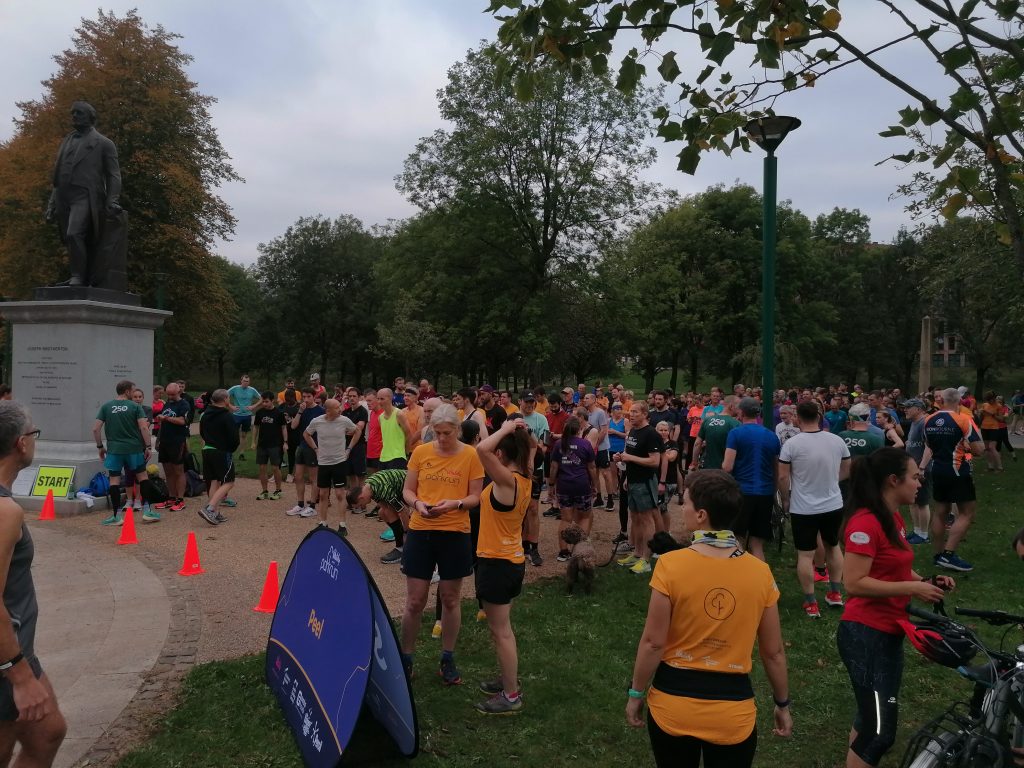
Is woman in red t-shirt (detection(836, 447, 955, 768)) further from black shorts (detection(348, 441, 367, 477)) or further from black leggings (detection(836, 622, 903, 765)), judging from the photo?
black shorts (detection(348, 441, 367, 477))

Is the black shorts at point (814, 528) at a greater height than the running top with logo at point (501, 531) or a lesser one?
lesser

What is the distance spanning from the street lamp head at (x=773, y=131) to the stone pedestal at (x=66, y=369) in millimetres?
9908

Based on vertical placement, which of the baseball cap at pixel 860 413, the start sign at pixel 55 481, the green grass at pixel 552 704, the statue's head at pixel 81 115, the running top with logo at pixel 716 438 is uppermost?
the statue's head at pixel 81 115

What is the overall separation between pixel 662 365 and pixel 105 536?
43.7 m

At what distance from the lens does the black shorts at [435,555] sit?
4.77 meters

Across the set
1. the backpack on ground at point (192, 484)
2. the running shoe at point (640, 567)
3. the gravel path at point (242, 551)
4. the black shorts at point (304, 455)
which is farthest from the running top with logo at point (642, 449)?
the backpack on ground at point (192, 484)

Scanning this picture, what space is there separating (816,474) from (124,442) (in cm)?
887

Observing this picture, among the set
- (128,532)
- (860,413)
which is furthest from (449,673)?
(128,532)

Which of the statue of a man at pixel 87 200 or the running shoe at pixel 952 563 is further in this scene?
the statue of a man at pixel 87 200

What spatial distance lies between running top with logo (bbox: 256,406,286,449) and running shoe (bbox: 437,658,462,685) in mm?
7811

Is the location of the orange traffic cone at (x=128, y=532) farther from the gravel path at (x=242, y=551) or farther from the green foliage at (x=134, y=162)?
the green foliage at (x=134, y=162)

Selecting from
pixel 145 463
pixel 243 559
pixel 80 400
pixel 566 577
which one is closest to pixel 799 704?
pixel 566 577

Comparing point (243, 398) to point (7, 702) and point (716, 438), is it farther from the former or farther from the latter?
point (7, 702)

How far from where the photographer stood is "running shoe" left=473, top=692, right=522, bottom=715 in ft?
14.6
